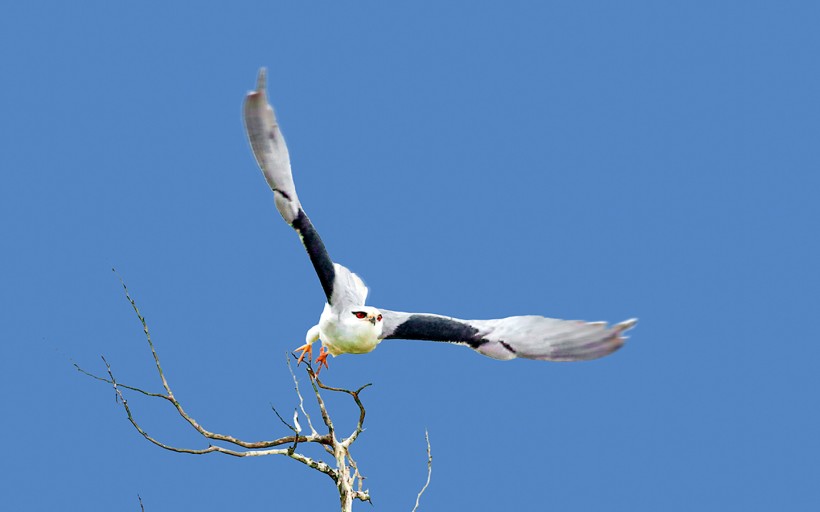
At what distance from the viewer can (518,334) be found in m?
7.81

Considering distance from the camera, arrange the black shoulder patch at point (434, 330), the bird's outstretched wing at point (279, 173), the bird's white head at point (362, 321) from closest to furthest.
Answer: the bird's outstretched wing at point (279, 173), the bird's white head at point (362, 321), the black shoulder patch at point (434, 330)

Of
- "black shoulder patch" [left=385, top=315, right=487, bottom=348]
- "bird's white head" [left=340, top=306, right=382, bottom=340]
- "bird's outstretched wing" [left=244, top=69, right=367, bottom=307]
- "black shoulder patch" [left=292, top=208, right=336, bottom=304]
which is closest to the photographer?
"bird's outstretched wing" [left=244, top=69, right=367, bottom=307]

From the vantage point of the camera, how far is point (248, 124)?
7.04m

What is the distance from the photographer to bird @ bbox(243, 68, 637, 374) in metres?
7.11

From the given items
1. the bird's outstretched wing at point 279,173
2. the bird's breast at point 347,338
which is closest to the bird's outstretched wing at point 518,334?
the bird's breast at point 347,338

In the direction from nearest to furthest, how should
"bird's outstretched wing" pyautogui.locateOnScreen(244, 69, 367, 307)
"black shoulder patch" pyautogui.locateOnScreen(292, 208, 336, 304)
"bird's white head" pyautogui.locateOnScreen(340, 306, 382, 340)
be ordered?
"bird's outstretched wing" pyautogui.locateOnScreen(244, 69, 367, 307) < "black shoulder patch" pyautogui.locateOnScreen(292, 208, 336, 304) < "bird's white head" pyautogui.locateOnScreen(340, 306, 382, 340)

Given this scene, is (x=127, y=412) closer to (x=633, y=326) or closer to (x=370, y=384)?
(x=370, y=384)

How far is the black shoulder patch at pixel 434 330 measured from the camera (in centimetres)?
755

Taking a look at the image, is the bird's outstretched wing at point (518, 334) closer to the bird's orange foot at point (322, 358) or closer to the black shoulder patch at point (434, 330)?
the black shoulder patch at point (434, 330)

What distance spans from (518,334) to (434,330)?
0.60 metres

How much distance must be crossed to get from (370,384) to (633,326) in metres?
1.72

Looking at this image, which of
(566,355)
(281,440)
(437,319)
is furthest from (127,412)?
(566,355)

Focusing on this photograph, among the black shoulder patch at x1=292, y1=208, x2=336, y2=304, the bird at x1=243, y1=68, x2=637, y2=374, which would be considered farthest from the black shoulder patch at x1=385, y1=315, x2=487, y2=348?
the black shoulder patch at x1=292, y1=208, x2=336, y2=304

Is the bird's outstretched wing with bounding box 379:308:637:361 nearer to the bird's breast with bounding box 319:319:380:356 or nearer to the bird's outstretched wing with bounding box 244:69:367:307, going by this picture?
the bird's breast with bounding box 319:319:380:356
